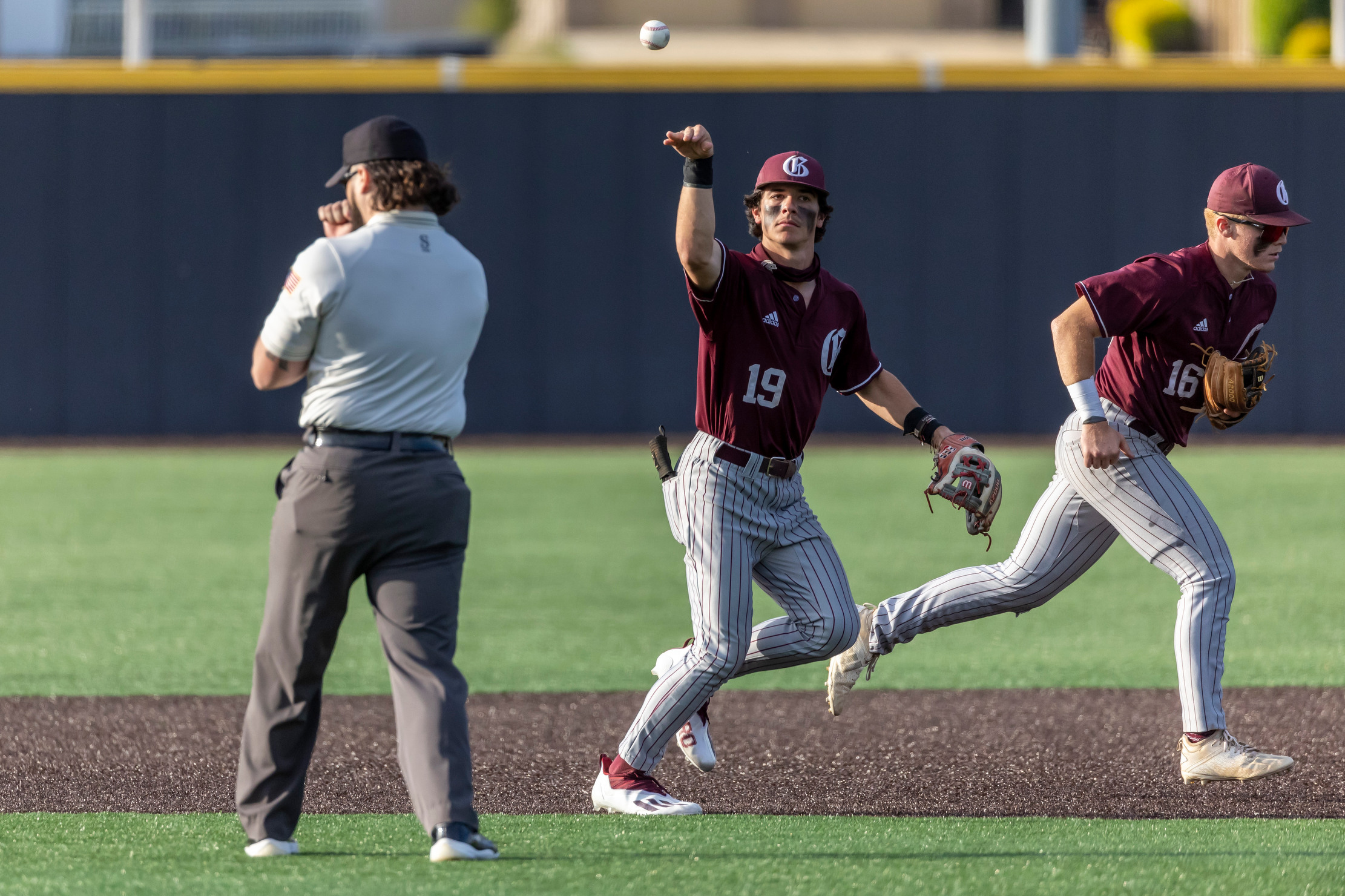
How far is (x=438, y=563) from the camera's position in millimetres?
4102

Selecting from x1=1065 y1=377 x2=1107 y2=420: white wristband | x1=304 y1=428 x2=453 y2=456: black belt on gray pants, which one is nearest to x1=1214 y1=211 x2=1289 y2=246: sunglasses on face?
x1=1065 y1=377 x2=1107 y2=420: white wristband

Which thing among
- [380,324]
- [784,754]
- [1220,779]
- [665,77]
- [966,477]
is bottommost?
[784,754]

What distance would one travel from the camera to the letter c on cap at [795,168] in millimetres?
5059

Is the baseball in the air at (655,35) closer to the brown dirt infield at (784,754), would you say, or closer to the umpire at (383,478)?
the umpire at (383,478)

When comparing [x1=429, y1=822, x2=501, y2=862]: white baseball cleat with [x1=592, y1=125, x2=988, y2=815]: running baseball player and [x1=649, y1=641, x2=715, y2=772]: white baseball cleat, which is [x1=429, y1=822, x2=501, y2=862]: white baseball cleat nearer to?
[x1=592, y1=125, x2=988, y2=815]: running baseball player

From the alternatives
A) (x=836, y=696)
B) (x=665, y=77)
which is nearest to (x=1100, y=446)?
(x=836, y=696)

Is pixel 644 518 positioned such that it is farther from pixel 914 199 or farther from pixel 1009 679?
pixel 914 199

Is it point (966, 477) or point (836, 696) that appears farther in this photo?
point (836, 696)

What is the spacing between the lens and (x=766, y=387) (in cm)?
507

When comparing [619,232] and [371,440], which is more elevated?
[619,232]

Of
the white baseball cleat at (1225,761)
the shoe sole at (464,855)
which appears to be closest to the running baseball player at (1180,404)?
the white baseball cleat at (1225,761)

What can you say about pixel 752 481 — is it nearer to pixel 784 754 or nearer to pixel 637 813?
→ pixel 637 813

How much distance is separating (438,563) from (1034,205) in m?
15.1

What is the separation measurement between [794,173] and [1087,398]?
48.4 inches
